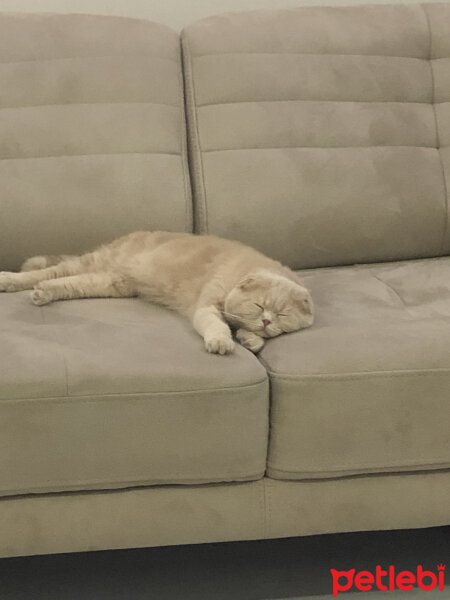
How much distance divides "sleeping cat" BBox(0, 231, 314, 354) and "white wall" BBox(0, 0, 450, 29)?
839 millimetres

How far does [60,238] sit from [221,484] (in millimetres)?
849

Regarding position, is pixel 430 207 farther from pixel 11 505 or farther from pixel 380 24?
pixel 11 505

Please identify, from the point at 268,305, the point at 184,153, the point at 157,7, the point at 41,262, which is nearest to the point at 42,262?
the point at 41,262

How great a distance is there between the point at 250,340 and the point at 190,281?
1.06 feet

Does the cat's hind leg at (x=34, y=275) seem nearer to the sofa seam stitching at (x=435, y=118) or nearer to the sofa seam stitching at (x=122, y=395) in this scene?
the sofa seam stitching at (x=122, y=395)

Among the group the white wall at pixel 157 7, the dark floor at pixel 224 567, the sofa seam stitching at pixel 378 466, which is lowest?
the dark floor at pixel 224 567

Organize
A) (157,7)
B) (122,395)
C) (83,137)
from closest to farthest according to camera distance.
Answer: (122,395), (83,137), (157,7)

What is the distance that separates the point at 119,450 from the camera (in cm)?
144

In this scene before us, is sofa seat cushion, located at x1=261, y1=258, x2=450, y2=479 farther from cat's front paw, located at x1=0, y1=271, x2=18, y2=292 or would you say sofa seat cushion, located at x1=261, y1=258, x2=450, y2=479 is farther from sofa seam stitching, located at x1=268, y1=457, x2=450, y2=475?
cat's front paw, located at x1=0, y1=271, x2=18, y2=292

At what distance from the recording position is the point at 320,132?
7.13 feet

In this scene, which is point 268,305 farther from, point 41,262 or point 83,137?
point 83,137

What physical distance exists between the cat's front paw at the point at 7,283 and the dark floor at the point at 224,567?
0.63 meters

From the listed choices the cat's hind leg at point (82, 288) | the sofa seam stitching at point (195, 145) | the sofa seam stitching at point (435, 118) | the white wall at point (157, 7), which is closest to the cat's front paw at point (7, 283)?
the cat's hind leg at point (82, 288)

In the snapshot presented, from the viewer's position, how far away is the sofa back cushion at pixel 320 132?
212 cm
